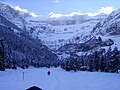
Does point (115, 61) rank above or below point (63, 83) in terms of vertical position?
above

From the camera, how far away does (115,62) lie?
228 ft

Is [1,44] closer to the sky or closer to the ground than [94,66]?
closer to the sky

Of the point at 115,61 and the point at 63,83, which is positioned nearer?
the point at 63,83

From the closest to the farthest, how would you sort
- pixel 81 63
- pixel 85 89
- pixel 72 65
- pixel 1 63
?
1. pixel 85 89
2. pixel 1 63
3. pixel 72 65
4. pixel 81 63

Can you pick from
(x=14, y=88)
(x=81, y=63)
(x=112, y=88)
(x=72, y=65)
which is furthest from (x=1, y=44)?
(x=81, y=63)

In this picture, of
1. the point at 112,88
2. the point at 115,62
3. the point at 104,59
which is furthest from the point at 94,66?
the point at 112,88

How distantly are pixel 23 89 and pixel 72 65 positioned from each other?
6706 centimetres

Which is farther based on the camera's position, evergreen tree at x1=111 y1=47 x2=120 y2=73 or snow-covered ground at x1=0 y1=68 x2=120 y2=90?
evergreen tree at x1=111 y1=47 x2=120 y2=73

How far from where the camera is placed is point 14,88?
1123 inches

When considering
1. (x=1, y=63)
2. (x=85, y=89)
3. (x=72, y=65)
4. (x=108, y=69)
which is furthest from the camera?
(x=72, y=65)

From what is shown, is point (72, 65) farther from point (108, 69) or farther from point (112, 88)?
point (112, 88)

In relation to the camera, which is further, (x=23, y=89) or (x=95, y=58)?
(x=95, y=58)

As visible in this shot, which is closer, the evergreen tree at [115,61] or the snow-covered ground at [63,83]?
the snow-covered ground at [63,83]

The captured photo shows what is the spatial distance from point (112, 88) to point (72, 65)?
64.4 metres
